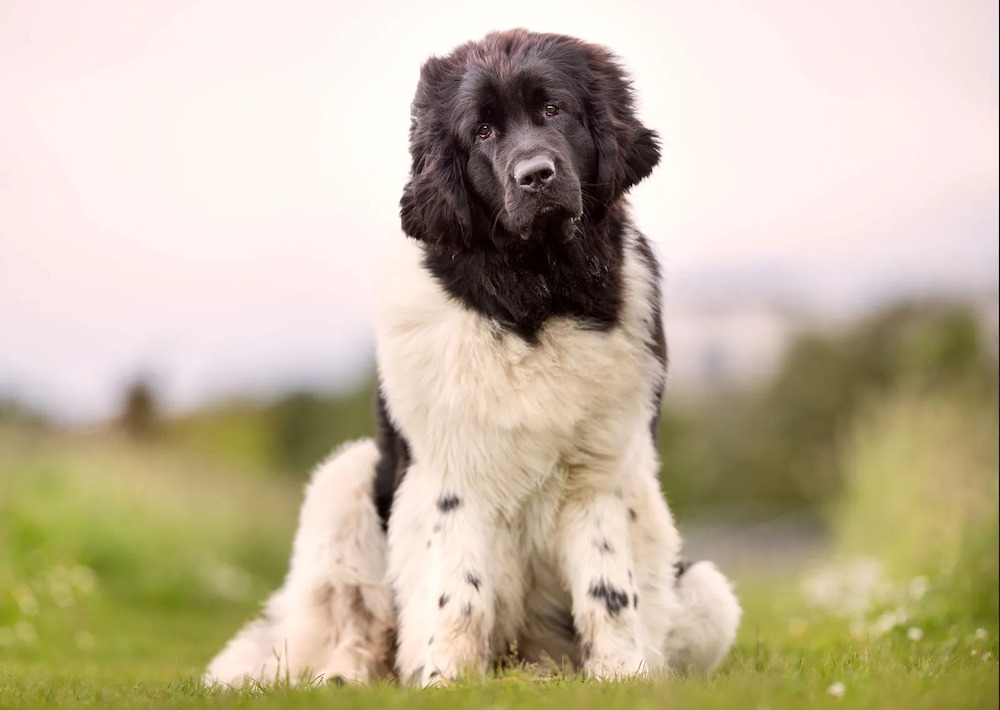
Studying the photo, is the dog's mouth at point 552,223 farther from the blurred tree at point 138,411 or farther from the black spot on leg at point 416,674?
the blurred tree at point 138,411

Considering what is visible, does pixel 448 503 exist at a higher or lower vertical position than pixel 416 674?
higher

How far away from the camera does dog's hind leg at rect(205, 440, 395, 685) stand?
15.8ft

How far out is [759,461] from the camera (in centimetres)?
2397

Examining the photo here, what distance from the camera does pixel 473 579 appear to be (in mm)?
4305

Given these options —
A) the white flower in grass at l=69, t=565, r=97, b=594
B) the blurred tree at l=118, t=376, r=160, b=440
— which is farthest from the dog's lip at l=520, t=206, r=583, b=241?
the blurred tree at l=118, t=376, r=160, b=440

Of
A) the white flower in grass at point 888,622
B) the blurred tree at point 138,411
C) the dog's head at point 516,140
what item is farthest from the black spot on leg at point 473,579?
the blurred tree at point 138,411

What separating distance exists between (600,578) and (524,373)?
2.83ft

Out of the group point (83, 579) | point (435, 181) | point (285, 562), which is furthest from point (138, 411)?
point (435, 181)

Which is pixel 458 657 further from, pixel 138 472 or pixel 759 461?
pixel 759 461

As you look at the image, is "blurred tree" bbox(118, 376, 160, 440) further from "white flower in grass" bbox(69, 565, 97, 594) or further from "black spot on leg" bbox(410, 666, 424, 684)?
"black spot on leg" bbox(410, 666, 424, 684)

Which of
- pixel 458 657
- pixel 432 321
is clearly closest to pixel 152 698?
pixel 458 657

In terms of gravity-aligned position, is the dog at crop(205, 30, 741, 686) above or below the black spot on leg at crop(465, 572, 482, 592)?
above

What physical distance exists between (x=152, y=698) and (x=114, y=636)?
4.78m

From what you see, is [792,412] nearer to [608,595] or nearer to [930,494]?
[930,494]
